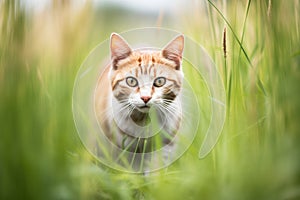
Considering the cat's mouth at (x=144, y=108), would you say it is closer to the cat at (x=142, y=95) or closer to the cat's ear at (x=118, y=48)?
the cat at (x=142, y=95)

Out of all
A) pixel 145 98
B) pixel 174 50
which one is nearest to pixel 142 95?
pixel 145 98

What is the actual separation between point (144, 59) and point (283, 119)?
39 centimetres

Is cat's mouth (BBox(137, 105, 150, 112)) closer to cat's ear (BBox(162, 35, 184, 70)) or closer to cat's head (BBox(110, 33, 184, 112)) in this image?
cat's head (BBox(110, 33, 184, 112))

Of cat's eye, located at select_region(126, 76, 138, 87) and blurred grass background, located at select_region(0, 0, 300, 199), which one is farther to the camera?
cat's eye, located at select_region(126, 76, 138, 87)

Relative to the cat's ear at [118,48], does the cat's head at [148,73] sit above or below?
below

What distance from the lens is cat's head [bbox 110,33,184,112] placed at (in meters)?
1.00

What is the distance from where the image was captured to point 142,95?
39.3 inches

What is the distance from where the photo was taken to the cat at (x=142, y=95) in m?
1.00

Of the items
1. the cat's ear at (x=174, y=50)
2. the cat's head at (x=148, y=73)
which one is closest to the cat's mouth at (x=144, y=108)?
the cat's head at (x=148, y=73)

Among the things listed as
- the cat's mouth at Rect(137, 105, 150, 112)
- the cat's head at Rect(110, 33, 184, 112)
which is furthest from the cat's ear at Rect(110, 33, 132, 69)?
the cat's mouth at Rect(137, 105, 150, 112)

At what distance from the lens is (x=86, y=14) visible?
902 mm

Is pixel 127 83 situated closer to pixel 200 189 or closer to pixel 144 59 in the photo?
pixel 144 59

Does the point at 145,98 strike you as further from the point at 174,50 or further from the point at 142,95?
the point at 174,50

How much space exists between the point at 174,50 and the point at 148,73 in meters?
0.07
